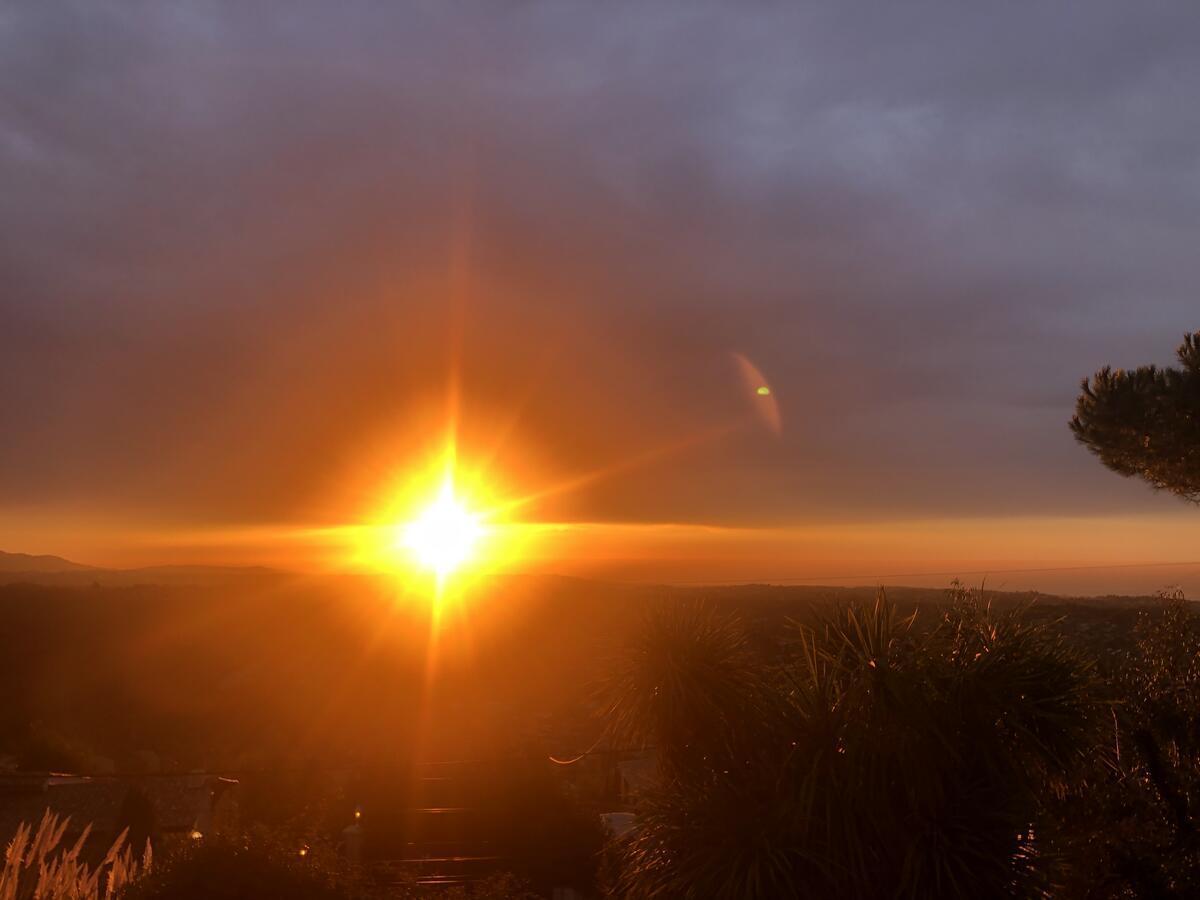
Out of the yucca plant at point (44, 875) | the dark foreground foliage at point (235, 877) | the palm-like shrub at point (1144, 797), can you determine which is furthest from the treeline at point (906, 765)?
the yucca plant at point (44, 875)

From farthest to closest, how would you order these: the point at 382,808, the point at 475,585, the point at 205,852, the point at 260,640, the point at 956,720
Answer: the point at 475,585, the point at 260,640, the point at 382,808, the point at 205,852, the point at 956,720

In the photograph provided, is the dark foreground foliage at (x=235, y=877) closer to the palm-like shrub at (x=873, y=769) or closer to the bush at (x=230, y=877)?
the bush at (x=230, y=877)

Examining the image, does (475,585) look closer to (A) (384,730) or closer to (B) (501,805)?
(A) (384,730)

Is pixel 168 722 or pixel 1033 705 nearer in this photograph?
pixel 1033 705

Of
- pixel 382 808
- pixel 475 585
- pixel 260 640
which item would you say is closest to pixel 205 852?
pixel 382 808

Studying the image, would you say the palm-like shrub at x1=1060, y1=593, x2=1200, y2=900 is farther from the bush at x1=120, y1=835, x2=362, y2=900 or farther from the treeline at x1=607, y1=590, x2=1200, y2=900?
the bush at x1=120, y1=835, x2=362, y2=900

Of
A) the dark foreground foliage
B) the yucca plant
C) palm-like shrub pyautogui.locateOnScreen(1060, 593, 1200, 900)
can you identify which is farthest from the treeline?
the yucca plant
